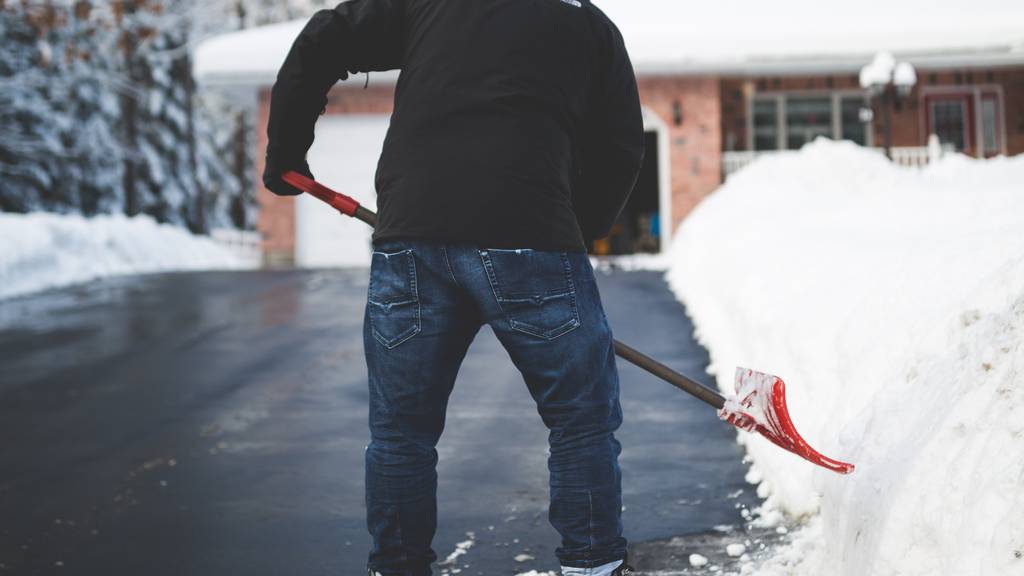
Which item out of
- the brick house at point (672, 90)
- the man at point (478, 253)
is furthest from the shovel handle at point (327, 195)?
the brick house at point (672, 90)

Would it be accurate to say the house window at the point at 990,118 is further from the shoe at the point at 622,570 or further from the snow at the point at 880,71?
the shoe at the point at 622,570

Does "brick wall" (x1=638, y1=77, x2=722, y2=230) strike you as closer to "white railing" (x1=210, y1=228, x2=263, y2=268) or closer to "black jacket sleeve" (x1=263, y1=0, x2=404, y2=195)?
"white railing" (x1=210, y1=228, x2=263, y2=268)

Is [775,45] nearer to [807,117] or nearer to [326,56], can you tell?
[807,117]

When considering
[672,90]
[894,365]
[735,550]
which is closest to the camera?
[735,550]

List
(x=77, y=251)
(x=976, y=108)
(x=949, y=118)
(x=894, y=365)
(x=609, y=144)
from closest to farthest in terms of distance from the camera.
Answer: (x=609, y=144)
(x=894, y=365)
(x=77, y=251)
(x=976, y=108)
(x=949, y=118)

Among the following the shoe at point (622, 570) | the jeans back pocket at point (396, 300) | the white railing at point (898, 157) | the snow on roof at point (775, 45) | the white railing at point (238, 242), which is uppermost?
the snow on roof at point (775, 45)

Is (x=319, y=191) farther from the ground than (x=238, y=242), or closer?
farther from the ground

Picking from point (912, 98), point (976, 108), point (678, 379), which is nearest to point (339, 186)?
point (912, 98)

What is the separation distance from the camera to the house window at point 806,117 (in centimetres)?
1992

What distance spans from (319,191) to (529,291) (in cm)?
92

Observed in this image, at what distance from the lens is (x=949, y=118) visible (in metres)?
19.9

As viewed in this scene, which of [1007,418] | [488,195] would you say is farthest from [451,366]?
[1007,418]

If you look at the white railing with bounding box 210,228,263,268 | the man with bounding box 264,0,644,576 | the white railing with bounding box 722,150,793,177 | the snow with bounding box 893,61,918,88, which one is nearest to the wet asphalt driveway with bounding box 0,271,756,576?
the man with bounding box 264,0,644,576

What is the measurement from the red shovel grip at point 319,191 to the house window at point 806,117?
57.5 feet
